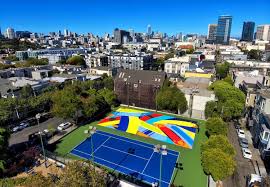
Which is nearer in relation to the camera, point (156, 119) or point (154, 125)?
point (154, 125)

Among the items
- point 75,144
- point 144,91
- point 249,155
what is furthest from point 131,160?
point 144,91

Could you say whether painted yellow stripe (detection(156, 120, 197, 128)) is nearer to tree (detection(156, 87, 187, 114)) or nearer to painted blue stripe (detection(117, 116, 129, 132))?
tree (detection(156, 87, 187, 114))

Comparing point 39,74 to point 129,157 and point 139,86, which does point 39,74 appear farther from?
point 129,157

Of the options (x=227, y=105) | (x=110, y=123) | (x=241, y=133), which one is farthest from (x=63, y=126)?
(x=241, y=133)

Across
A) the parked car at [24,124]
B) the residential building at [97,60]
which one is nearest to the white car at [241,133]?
the parked car at [24,124]

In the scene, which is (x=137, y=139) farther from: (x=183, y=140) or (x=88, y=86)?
(x=88, y=86)

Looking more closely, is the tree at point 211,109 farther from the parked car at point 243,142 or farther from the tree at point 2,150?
the tree at point 2,150

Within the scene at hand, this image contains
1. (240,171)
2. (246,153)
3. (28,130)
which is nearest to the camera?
(240,171)
